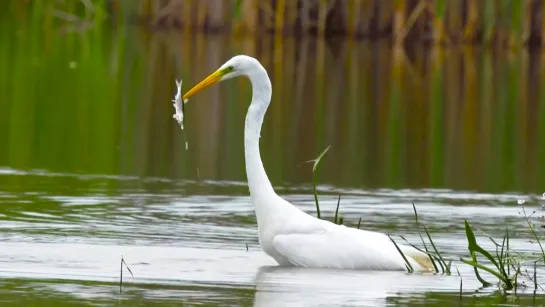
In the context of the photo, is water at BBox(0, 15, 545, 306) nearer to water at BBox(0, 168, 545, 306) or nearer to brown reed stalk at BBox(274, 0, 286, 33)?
water at BBox(0, 168, 545, 306)

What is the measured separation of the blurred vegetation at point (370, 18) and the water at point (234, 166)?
543 mm

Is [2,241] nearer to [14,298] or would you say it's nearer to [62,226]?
[62,226]

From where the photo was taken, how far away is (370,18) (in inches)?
1193

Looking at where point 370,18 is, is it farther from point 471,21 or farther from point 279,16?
point 471,21

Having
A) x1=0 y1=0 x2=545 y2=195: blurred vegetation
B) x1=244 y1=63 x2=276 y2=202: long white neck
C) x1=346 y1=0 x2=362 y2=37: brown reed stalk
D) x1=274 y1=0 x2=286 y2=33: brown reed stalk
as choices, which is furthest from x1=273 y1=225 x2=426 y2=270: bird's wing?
x1=274 y1=0 x2=286 y2=33: brown reed stalk

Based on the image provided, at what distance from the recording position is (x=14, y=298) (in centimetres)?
814

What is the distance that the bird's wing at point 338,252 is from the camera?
970 centimetres

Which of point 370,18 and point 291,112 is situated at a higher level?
point 370,18

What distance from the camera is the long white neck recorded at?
392 inches

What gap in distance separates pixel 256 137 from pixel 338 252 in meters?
0.95

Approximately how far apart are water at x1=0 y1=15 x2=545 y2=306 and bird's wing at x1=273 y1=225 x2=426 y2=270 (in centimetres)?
12

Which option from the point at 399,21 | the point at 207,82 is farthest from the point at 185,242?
the point at 399,21

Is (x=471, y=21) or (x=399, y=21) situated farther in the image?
(x=399, y=21)

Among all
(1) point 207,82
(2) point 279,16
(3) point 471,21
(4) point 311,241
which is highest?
(1) point 207,82
